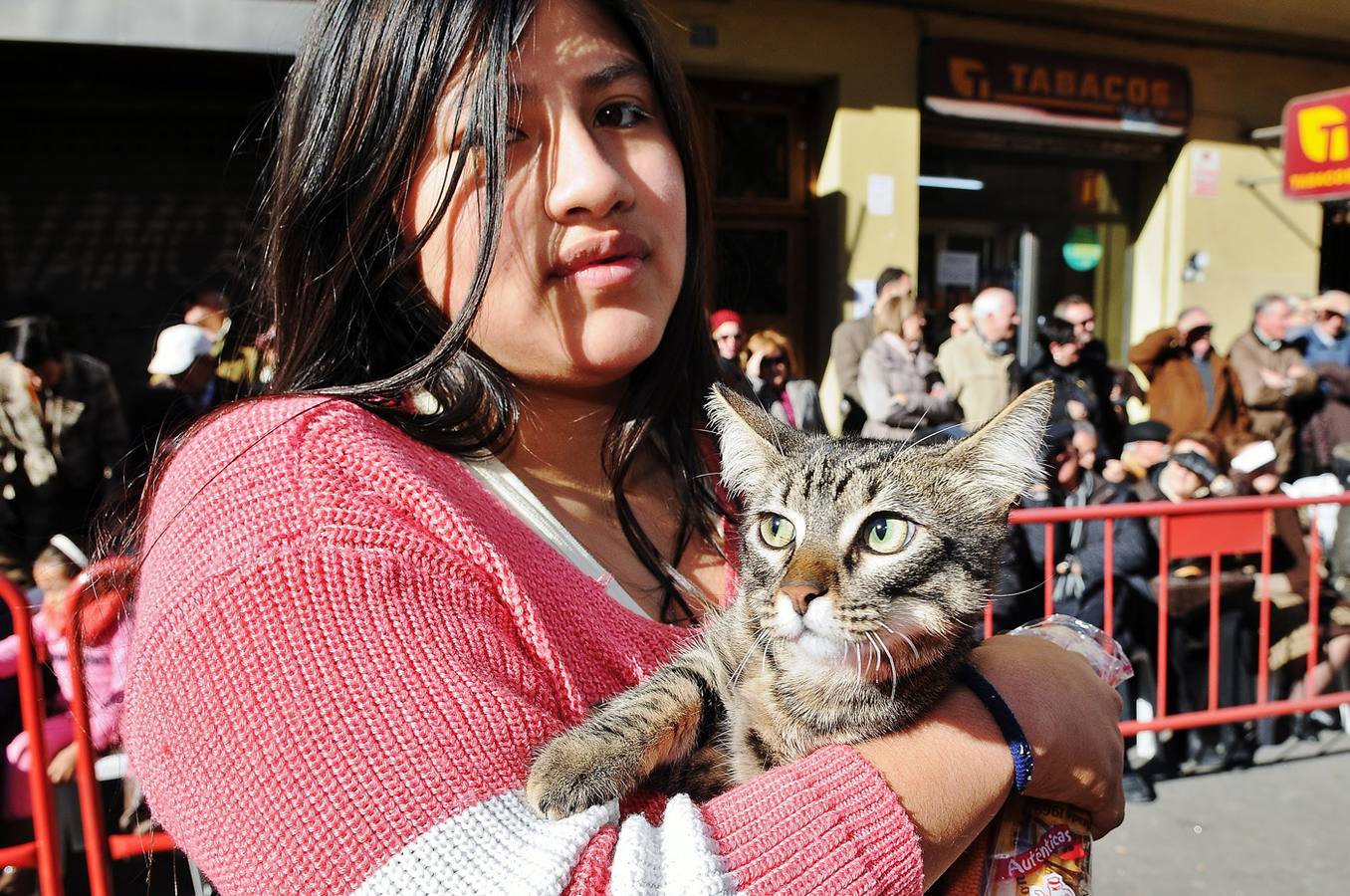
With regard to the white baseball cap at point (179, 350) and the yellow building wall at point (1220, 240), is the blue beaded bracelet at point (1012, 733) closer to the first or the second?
the white baseball cap at point (179, 350)

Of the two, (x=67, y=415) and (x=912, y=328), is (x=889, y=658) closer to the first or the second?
(x=912, y=328)

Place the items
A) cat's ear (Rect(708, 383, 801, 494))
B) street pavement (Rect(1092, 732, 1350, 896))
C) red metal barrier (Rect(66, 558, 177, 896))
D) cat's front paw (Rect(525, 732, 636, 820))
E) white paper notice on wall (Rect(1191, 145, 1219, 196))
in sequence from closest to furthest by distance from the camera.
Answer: cat's front paw (Rect(525, 732, 636, 820)) < cat's ear (Rect(708, 383, 801, 494)) < red metal barrier (Rect(66, 558, 177, 896)) < street pavement (Rect(1092, 732, 1350, 896)) < white paper notice on wall (Rect(1191, 145, 1219, 196))

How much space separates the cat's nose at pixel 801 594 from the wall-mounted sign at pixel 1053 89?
8489 millimetres

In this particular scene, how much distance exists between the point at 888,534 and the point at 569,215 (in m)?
0.75

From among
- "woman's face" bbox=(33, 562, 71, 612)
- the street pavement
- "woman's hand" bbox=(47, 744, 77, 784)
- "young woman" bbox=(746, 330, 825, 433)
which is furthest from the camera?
"young woman" bbox=(746, 330, 825, 433)

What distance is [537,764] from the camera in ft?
3.16

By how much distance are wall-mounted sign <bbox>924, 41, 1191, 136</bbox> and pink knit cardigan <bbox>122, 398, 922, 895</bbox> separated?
8.90 m

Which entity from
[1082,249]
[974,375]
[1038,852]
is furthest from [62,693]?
[1082,249]

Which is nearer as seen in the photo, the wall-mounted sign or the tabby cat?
the tabby cat

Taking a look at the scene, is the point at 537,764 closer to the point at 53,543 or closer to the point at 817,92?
the point at 53,543

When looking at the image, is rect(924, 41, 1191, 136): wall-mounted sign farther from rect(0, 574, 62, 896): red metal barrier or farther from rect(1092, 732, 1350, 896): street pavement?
rect(0, 574, 62, 896): red metal barrier

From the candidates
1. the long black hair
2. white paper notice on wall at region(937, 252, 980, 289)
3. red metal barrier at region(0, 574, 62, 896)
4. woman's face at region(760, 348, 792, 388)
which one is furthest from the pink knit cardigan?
white paper notice on wall at region(937, 252, 980, 289)

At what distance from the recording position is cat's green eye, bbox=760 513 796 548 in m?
1.57

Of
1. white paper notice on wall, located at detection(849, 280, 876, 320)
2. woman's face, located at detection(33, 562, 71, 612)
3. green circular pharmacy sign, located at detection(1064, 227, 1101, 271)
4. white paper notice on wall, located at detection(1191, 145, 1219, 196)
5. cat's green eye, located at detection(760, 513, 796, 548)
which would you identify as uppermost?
white paper notice on wall, located at detection(1191, 145, 1219, 196)
